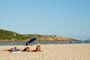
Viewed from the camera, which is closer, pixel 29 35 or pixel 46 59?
pixel 46 59

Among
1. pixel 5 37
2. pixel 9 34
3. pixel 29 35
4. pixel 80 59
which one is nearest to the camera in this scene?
pixel 80 59

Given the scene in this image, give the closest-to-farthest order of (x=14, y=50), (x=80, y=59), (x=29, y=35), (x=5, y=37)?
(x=80, y=59)
(x=14, y=50)
(x=5, y=37)
(x=29, y=35)

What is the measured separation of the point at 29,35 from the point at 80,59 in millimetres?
148692

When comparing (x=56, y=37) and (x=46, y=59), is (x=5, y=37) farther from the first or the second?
(x=46, y=59)

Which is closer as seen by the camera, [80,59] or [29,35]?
[80,59]

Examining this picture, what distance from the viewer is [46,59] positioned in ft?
51.5

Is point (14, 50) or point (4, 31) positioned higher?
point (4, 31)

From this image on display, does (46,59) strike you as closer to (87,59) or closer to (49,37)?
(87,59)

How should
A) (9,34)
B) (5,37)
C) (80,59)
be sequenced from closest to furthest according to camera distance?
(80,59), (5,37), (9,34)

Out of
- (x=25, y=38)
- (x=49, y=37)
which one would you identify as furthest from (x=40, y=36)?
(x=25, y=38)

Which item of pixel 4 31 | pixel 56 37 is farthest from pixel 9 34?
pixel 56 37

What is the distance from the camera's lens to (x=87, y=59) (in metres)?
15.7

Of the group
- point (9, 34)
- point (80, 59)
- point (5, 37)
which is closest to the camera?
point (80, 59)

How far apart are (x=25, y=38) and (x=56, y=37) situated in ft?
95.9
